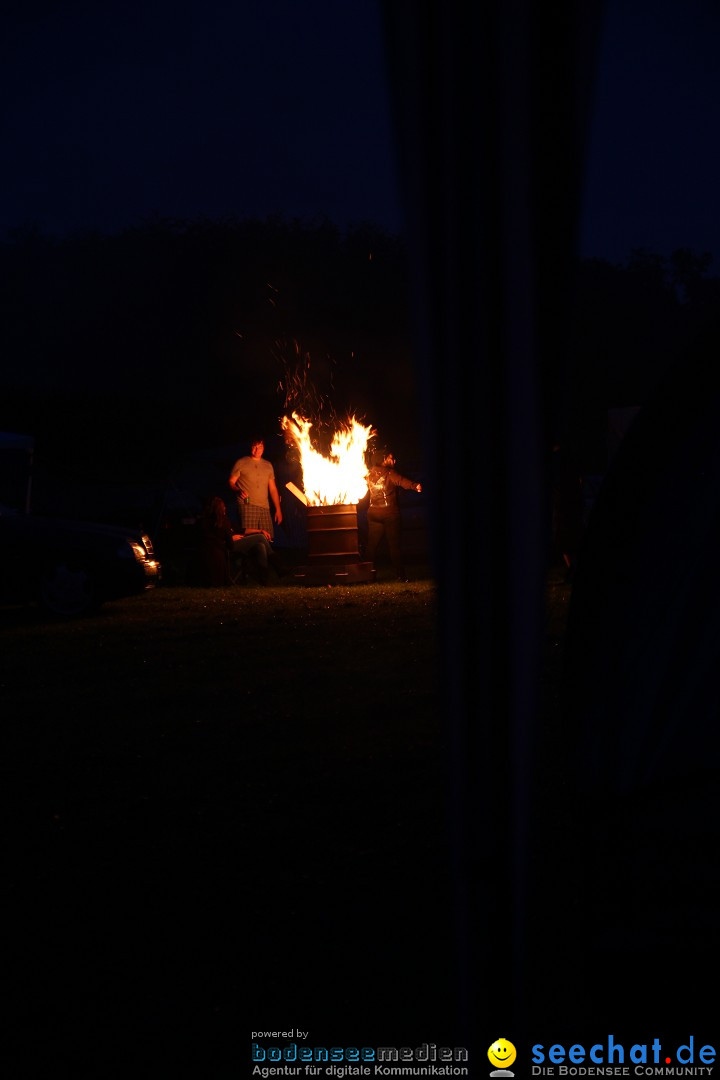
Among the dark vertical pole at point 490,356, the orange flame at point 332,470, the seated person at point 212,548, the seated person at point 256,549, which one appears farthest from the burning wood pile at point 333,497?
the dark vertical pole at point 490,356

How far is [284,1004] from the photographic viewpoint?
2.79m

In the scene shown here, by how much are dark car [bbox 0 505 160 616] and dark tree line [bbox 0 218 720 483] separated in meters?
24.4

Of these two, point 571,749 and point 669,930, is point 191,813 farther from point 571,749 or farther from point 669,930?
point 669,930

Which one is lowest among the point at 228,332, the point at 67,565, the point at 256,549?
the point at 67,565

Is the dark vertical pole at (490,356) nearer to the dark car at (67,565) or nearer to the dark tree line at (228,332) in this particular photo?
the dark car at (67,565)

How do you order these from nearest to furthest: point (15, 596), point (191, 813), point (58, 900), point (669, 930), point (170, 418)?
point (669, 930)
point (58, 900)
point (191, 813)
point (15, 596)
point (170, 418)

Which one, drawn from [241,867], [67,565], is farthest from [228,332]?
[241,867]

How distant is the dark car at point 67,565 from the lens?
11875mm

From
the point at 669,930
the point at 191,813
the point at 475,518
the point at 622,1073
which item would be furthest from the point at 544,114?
the point at 191,813

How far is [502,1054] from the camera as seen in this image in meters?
2.37

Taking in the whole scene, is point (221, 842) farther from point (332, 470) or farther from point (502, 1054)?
point (332, 470)

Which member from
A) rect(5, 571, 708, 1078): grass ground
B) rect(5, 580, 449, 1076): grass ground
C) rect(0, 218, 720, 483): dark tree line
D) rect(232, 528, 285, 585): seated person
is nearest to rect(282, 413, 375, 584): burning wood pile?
rect(232, 528, 285, 585): seated person

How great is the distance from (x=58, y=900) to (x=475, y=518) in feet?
7.36

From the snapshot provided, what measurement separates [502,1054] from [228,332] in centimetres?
7426
